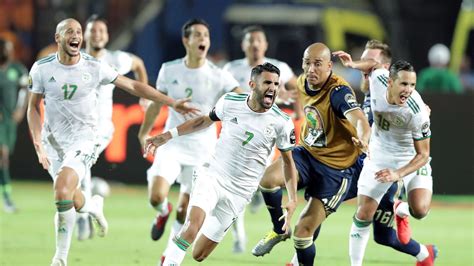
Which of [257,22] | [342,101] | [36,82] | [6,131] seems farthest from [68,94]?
[257,22]

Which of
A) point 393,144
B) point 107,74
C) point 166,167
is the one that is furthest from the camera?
point 166,167

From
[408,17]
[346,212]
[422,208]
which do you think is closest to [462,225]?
[346,212]

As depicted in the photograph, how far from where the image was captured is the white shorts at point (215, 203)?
434 inches

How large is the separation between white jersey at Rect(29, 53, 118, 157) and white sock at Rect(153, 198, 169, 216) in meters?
1.20

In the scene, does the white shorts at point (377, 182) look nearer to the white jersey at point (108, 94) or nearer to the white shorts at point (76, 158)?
the white shorts at point (76, 158)

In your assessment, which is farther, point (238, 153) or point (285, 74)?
point (285, 74)

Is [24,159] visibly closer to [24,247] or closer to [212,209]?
[24,247]

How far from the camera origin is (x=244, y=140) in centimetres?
1124

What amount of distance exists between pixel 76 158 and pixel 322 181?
2419mm

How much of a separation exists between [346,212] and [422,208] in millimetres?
6681

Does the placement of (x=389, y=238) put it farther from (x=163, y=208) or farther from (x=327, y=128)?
(x=163, y=208)

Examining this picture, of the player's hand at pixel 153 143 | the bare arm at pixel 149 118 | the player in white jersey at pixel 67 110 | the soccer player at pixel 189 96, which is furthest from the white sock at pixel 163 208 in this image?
the player's hand at pixel 153 143

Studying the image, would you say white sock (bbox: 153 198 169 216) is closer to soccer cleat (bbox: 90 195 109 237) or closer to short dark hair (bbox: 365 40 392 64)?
soccer cleat (bbox: 90 195 109 237)

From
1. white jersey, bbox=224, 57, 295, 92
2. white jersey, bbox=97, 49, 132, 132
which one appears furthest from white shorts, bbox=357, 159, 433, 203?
white jersey, bbox=97, 49, 132, 132
